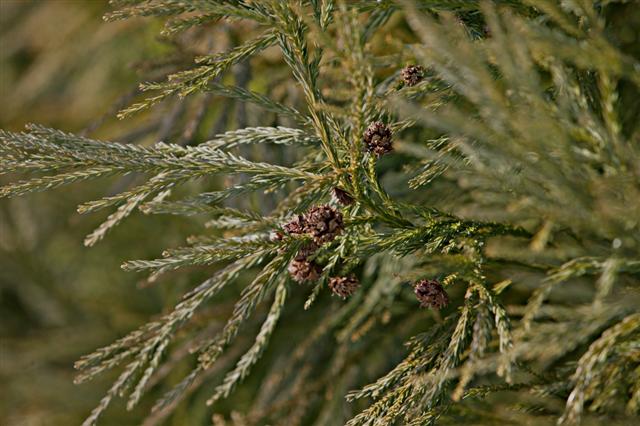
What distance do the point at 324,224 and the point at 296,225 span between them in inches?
1.9

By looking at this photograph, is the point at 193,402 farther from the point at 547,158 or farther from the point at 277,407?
the point at 547,158

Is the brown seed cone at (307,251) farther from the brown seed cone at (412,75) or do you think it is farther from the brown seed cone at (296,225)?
the brown seed cone at (412,75)

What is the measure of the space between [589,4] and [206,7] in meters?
0.38

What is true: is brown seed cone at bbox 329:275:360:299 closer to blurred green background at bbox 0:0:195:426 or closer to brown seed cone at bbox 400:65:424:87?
brown seed cone at bbox 400:65:424:87

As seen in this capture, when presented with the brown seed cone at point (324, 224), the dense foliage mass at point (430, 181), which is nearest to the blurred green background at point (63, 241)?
the dense foliage mass at point (430, 181)

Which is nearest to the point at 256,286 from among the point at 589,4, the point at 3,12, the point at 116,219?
the point at 116,219

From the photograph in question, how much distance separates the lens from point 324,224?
0.68 metres

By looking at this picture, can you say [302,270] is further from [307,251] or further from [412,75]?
[412,75]

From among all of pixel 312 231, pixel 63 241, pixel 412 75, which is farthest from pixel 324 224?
pixel 63 241

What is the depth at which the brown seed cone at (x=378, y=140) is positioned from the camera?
2.40ft

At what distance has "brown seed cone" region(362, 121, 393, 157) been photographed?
0.73 metres

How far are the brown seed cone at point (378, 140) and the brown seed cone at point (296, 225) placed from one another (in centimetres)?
11

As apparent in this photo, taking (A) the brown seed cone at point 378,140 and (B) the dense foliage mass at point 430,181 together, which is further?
(A) the brown seed cone at point 378,140

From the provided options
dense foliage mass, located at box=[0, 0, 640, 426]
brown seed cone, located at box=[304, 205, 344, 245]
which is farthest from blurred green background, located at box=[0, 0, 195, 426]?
brown seed cone, located at box=[304, 205, 344, 245]
